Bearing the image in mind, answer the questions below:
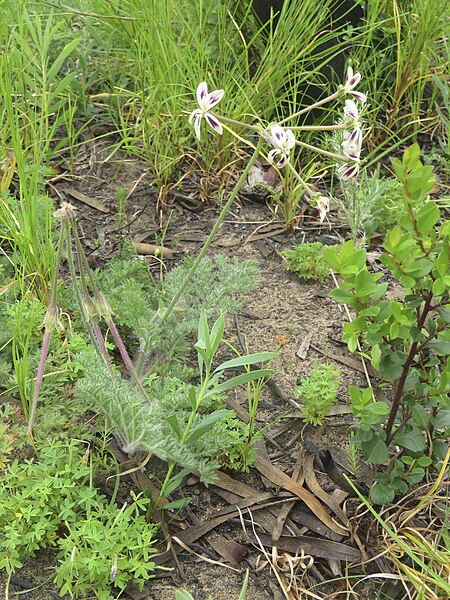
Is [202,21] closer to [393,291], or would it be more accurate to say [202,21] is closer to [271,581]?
[393,291]

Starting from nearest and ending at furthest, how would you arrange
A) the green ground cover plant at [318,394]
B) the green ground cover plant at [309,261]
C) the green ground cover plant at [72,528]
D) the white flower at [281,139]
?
the white flower at [281,139]
the green ground cover plant at [72,528]
the green ground cover plant at [318,394]
the green ground cover plant at [309,261]

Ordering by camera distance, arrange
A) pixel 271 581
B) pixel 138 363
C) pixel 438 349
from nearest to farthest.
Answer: pixel 438 349
pixel 271 581
pixel 138 363

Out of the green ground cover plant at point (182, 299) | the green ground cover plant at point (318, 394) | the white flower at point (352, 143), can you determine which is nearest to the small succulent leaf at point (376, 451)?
the green ground cover plant at point (182, 299)

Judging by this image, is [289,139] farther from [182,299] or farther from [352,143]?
[182,299]

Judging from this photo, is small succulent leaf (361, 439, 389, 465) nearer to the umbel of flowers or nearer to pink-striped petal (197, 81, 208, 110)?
the umbel of flowers

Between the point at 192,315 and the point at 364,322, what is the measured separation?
0.66 m

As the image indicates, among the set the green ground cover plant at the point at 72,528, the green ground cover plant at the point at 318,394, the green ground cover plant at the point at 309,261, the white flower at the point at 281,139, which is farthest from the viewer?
the green ground cover plant at the point at 309,261

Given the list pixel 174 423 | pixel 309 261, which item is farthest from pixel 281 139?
pixel 309 261

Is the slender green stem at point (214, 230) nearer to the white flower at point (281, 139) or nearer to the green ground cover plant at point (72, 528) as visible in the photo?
the white flower at point (281, 139)

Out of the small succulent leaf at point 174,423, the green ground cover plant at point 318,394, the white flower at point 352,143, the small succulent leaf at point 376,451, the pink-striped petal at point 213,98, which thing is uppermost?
the pink-striped petal at point 213,98


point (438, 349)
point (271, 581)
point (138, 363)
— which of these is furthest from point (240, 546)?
point (438, 349)

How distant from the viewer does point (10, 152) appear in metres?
Answer: 2.90

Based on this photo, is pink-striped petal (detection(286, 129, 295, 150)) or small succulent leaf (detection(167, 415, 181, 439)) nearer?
pink-striped petal (detection(286, 129, 295, 150))

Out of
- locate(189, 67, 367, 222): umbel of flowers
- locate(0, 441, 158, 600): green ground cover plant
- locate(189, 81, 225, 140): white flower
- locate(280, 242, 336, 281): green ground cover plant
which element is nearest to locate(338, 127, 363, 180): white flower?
locate(189, 67, 367, 222): umbel of flowers
